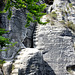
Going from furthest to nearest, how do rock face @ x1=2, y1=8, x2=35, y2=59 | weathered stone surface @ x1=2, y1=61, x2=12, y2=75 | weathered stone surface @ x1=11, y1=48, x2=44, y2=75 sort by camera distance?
rock face @ x1=2, y1=8, x2=35, y2=59 < weathered stone surface @ x1=11, y1=48, x2=44, y2=75 < weathered stone surface @ x1=2, y1=61, x2=12, y2=75

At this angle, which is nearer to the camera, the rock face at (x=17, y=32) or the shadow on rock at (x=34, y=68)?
the shadow on rock at (x=34, y=68)

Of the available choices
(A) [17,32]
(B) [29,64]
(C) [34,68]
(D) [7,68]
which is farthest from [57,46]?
(D) [7,68]

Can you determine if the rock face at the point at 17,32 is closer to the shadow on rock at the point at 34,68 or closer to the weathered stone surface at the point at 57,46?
the weathered stone surface at the point at 57,46

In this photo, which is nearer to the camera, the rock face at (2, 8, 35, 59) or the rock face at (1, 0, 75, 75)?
the rock face at (1, 0, 75, 75)

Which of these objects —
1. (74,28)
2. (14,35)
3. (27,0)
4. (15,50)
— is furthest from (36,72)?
(74,28)

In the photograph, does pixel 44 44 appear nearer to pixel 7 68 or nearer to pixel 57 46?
pixel 57 46

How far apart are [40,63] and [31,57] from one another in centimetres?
104

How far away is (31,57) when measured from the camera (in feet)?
32.4

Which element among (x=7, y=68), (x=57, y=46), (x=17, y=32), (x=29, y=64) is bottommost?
(x=7, y=68)

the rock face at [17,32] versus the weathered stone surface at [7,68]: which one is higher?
the rock face at [17,32]

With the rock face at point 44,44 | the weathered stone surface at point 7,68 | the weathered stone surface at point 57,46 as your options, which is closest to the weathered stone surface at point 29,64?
the rock face at point 44,44

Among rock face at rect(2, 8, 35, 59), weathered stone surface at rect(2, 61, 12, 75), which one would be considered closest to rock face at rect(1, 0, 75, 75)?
rock face at rect(2, 8, 35, 59)

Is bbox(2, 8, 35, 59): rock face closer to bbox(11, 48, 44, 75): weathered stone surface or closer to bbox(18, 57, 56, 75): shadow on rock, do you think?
bbox(11, 48, 44, 75): weathered stone surface

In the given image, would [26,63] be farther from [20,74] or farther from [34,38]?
[34,38]
